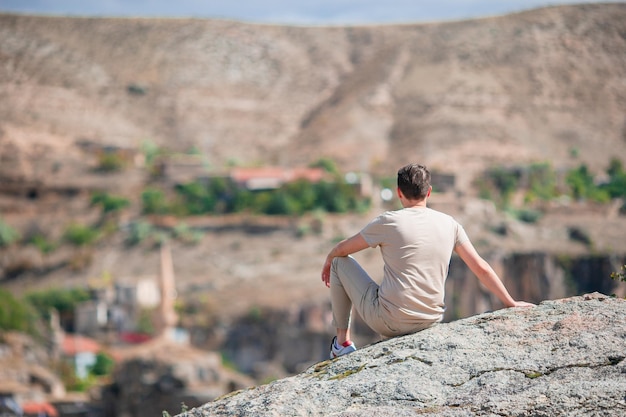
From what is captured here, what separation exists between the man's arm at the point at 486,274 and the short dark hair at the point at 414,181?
0.36m

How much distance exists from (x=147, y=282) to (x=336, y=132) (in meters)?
30.3

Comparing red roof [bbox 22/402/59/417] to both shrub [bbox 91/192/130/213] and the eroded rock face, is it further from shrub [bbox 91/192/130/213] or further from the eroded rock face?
shrub [bbox 91/192/130/213]

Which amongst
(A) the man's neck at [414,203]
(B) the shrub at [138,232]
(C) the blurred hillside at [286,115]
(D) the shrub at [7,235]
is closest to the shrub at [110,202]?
(C) the blurred hillside at [286,115]

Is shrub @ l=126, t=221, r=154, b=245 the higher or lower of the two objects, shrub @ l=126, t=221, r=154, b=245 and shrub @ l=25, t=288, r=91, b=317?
the higher

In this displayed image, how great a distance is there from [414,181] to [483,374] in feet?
3.97

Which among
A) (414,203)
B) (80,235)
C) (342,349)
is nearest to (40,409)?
(342,349)

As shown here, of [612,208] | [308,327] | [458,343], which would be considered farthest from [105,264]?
[458,343]

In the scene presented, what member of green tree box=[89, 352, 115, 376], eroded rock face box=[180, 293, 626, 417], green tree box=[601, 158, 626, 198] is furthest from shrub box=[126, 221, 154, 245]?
eroded rock face box=[180, 293, 626, 417]

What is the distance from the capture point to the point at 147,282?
53.5 metres

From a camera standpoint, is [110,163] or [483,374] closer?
[483,374]

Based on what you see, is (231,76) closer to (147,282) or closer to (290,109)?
(290,109)

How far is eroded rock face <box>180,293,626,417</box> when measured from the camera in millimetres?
5086

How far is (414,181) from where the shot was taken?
617cm

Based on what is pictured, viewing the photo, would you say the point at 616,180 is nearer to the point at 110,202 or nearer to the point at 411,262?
the point at 110,202
